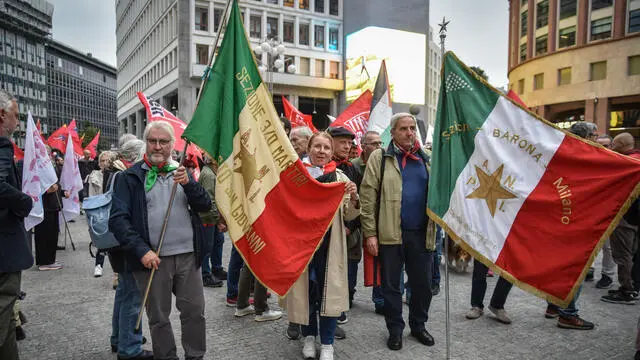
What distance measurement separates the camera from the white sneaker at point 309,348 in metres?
3.70

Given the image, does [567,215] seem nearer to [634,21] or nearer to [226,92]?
[226,92]

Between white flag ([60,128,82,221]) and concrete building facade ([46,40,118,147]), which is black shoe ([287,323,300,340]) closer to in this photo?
white flag ([60,128,82,221])

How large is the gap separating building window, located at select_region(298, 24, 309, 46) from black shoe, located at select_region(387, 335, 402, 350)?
1821 inches

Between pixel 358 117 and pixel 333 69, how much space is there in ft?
137

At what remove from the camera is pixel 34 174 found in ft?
14.1

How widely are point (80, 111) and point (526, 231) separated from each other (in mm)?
143270

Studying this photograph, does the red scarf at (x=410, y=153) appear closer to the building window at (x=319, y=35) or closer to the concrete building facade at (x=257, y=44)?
the concrete building facade at (x=257, y=44)

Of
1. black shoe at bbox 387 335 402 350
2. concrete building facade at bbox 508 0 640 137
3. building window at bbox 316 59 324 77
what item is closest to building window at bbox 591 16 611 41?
concrete building facade at bbox 508 0 640 137

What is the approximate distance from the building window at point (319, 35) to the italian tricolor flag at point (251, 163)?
46489 mm

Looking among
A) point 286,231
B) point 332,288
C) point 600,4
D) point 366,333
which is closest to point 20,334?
point 286,231

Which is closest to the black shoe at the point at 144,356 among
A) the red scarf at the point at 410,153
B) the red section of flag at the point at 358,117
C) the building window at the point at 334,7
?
the red scarf at the point at 410,153

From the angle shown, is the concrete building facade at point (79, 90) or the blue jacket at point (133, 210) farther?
the concrete building facade at point (79, 90)

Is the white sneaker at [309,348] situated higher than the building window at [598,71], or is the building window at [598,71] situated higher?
the building window at [598,71]

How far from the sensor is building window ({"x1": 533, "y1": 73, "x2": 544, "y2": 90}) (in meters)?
38.2
